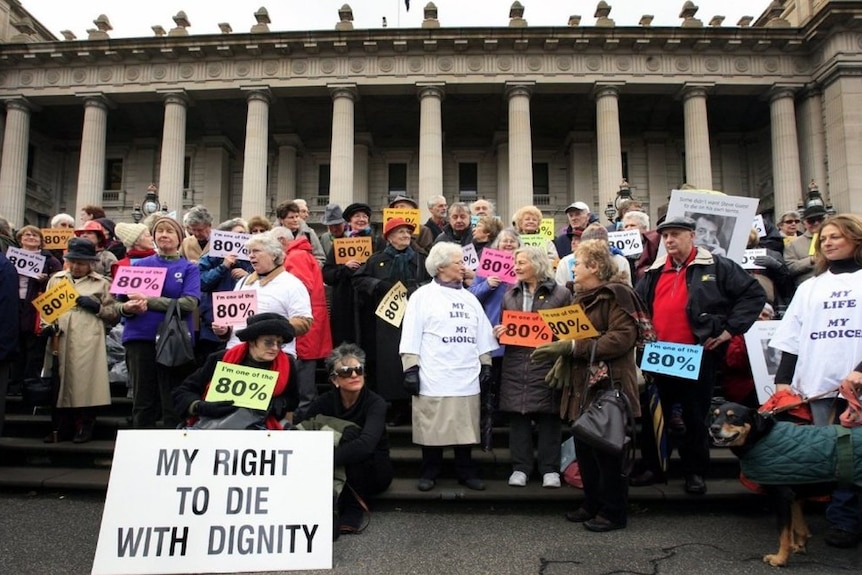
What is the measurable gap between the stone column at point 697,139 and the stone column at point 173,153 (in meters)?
25.0

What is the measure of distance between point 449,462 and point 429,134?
2383 cm

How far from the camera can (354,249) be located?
699 centimetres

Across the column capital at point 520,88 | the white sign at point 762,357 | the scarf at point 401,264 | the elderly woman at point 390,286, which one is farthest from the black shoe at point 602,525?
the column capital at point 520,88

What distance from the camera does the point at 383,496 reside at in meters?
4.97

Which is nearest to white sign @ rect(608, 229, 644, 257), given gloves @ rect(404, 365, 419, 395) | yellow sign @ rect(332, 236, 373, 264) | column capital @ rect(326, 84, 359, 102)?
yellow sign @ rect(332, 236, 373, 264)

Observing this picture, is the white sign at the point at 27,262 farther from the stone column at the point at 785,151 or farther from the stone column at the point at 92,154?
the stone column at the point at 785,151

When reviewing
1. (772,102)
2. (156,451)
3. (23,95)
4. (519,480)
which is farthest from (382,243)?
(23,95)

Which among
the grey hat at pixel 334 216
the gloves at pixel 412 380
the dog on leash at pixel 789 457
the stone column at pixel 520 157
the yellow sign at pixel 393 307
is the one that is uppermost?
the stone column at pixel 520 157

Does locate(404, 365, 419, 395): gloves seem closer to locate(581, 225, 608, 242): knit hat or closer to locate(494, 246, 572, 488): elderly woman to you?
locate(494, 246, 572, 488): elderly woman

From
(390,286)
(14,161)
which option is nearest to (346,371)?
(390,286)

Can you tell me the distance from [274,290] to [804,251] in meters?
7.55

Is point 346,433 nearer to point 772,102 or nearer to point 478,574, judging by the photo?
point 478,574

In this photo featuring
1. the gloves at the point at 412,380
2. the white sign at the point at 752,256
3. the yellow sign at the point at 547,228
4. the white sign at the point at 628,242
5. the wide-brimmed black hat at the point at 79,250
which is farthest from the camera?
the yellow sign at the point at 547,228

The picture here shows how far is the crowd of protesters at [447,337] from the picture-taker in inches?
175
